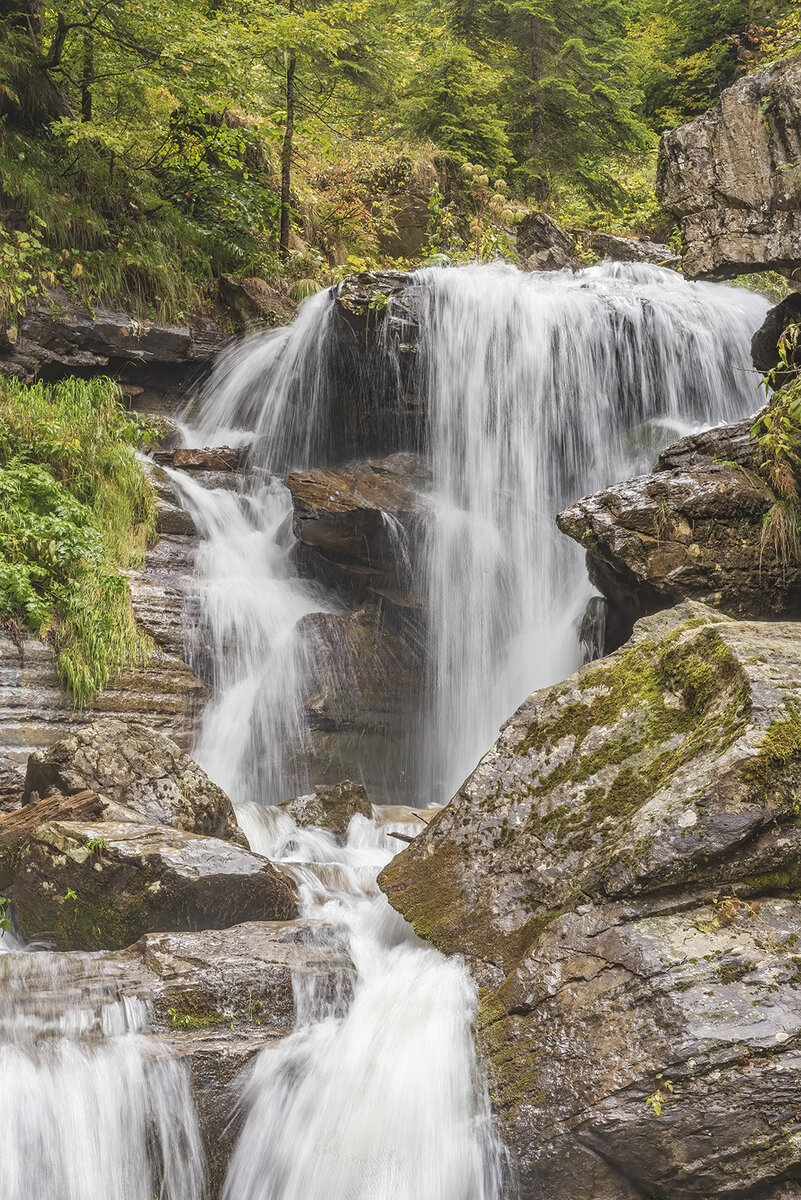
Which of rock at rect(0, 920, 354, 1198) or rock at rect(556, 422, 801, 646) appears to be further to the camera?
rock at rect(556, 422, 801, 646)

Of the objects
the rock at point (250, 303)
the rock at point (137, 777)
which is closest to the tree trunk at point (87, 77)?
the rock at point (250, 303)

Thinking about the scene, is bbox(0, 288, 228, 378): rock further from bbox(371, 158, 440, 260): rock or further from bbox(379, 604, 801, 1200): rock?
bbox(379, 604, 801, 1200): rock

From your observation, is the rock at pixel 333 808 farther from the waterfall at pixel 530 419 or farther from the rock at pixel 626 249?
the rock at pixel 626 249

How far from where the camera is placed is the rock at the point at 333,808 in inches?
256

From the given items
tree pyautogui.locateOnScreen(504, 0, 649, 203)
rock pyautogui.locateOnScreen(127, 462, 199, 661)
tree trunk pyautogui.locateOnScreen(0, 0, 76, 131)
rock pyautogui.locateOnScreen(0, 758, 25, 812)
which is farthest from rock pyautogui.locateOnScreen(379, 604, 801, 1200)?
tree pyautogui.locateOnScreen(504, 0, 649, 203)

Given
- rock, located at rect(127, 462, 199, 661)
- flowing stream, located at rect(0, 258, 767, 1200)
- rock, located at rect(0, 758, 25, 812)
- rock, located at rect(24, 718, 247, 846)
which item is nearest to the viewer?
flowing stream, located at rect(0, 258, 767, 1200)

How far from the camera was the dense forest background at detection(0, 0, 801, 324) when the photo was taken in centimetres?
1082

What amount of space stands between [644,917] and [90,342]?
33.8 feet

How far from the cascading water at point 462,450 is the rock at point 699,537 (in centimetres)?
153

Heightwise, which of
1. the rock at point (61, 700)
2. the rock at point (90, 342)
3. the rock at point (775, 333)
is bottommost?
the rock at point (61, 700)

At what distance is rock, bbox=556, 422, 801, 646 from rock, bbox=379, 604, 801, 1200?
7.23 ft

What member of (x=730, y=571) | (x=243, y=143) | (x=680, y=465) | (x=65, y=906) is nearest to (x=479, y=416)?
(x=680, y=465)

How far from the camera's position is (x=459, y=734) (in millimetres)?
9016

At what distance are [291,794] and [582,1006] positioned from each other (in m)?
5.28
